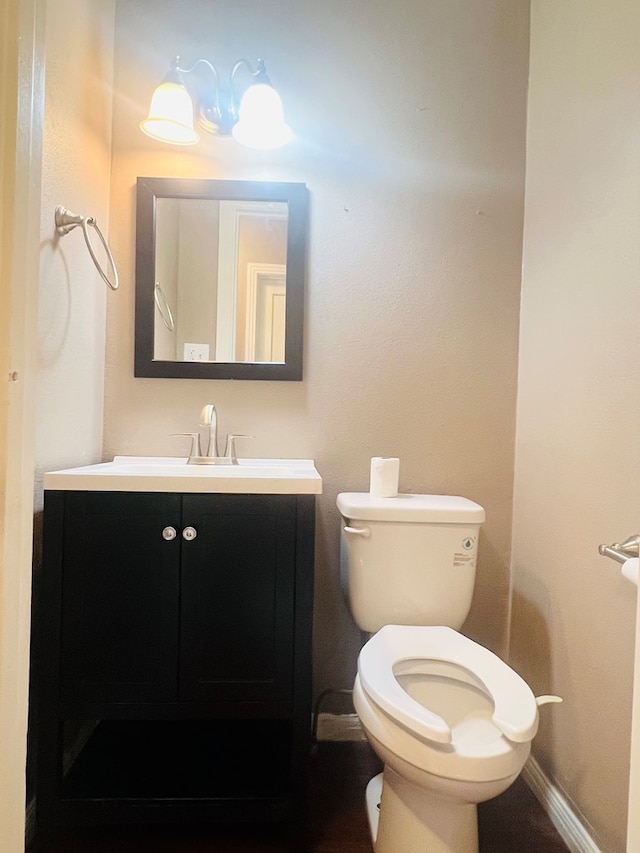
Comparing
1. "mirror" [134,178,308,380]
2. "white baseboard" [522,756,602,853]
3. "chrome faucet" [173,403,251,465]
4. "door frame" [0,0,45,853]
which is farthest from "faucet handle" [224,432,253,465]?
"white baseboard" [522,756,602,853]

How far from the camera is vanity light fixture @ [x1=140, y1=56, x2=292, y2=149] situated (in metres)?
1.59

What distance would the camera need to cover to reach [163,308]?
175cm

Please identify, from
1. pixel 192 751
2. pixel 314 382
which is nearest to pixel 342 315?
pixel 314 382

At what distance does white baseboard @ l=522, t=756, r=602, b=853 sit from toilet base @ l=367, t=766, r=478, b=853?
0.27 m

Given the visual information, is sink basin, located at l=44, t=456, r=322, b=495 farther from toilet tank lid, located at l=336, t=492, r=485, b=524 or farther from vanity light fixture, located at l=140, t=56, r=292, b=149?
vanity light fixture, located at l=140, t=56, r=292, b=149

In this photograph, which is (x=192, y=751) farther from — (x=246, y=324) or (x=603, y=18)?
(x=603, y=18)

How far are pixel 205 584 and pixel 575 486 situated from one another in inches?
37.0

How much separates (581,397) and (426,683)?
0.79 metres

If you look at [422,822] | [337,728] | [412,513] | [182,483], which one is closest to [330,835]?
[422,822]

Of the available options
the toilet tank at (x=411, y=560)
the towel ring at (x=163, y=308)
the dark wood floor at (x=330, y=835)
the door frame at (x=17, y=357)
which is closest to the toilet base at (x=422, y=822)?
the dark wood floor at (x=330, y=835)

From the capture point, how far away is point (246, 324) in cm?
175

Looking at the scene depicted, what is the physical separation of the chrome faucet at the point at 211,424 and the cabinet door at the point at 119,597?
40cm

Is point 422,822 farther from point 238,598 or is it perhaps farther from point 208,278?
point 208,278

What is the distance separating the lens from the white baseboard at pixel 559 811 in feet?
4.16
